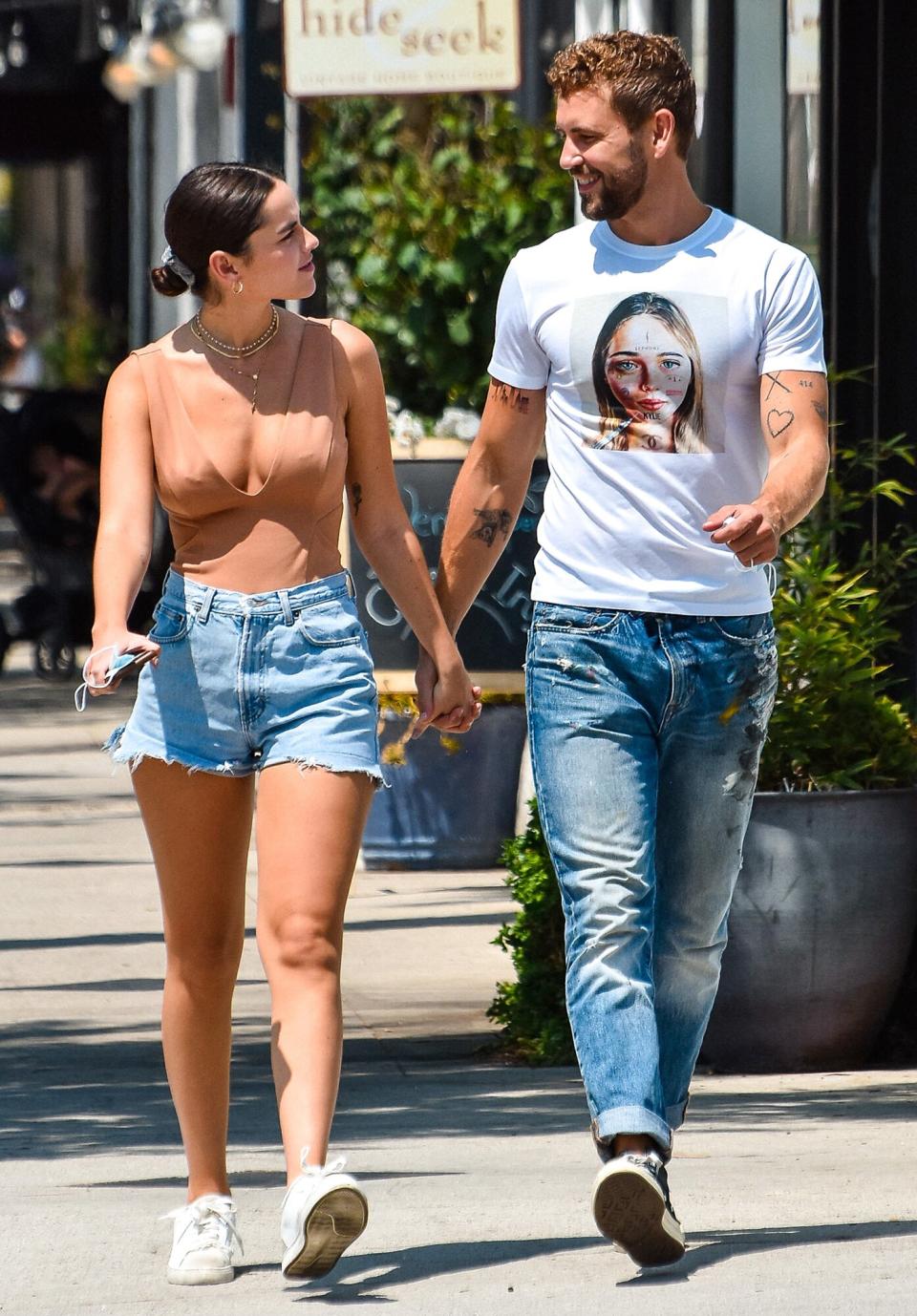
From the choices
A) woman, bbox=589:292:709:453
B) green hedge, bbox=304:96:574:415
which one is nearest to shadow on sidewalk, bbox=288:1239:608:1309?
woman, bbox=589:292:709:453

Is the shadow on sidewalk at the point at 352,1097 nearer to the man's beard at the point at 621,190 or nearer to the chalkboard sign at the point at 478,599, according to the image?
the man's beard at the point at 621,190

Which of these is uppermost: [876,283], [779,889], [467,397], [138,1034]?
[876,283]

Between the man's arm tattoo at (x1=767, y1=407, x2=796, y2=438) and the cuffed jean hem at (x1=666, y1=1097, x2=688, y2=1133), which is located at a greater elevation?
the man's arm tattoo at (x1=767, y1=407, x2=796, y2=438)

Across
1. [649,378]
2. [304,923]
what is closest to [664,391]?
[649,378]

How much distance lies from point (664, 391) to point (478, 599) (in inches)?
187

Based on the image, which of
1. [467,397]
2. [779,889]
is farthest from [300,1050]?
[467,397]

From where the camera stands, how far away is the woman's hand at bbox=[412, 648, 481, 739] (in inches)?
173

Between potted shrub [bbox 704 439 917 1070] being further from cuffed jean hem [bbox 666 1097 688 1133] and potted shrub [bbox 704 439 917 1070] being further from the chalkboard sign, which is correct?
the chalkboard sign

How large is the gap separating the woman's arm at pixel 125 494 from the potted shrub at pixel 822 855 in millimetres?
2062

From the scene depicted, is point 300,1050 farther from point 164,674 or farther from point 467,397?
point 467,397

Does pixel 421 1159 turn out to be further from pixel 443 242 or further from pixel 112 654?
pixel 443 242

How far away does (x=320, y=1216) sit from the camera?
3992 mm

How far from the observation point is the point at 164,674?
4.23 meters

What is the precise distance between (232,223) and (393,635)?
15.7 ft
